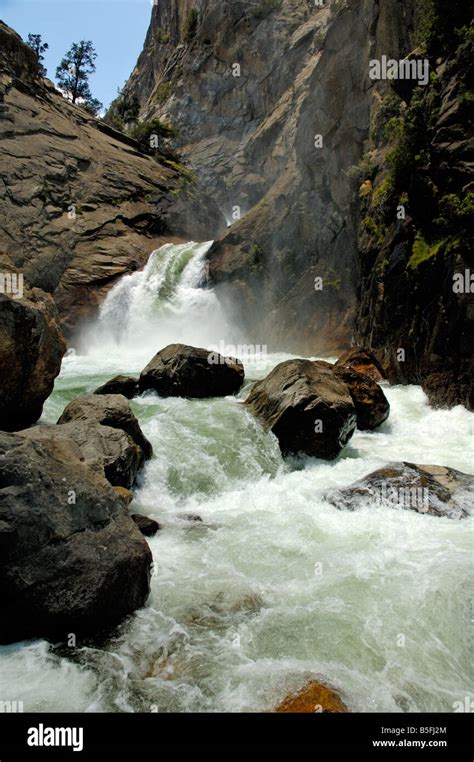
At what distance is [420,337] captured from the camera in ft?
51.3

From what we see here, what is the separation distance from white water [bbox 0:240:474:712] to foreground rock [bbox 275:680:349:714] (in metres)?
0.14

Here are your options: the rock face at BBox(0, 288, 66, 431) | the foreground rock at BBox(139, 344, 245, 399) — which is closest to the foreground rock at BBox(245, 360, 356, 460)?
the foreground rock at BBox(139, 344, 245, 399)

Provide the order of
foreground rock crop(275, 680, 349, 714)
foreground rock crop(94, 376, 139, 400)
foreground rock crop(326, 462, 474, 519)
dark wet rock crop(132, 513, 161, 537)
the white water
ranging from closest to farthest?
foreground rock crop(275, 680, 349, 714) → the white water → dark wet rock crop(132, 513, 161, 537) → foreground rock crop(326, 462, 474, 519) → foreground rock crop(94, 376, 139, 400)

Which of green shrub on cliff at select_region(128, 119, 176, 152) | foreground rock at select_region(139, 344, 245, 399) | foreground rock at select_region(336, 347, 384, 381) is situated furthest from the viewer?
green shrub on cliff at select_region(128, 119, 176, 152)

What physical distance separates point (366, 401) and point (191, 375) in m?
5.12

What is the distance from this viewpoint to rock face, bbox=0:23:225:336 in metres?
28.2

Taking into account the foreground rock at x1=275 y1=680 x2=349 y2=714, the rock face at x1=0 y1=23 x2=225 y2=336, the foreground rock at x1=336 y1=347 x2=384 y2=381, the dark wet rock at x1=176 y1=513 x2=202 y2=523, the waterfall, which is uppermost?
the rock face at x1=0 y1=23 x2=225 y2=336

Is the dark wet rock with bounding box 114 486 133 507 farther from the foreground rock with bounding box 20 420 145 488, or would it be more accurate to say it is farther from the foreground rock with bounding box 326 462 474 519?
the foreground rock with bounding box 326 462 474 519

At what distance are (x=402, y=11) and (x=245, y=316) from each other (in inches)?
586

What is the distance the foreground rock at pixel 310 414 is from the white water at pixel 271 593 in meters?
0.44

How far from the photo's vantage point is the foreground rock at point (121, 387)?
1542 cm

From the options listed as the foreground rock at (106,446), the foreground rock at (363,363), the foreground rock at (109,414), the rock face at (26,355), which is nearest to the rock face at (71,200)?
the foreground rock at (363,363)

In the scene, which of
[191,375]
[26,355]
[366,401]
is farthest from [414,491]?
[26,355]

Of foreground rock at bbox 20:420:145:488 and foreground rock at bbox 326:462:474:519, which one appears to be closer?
foreground rock at bbox 326:462:474:519
